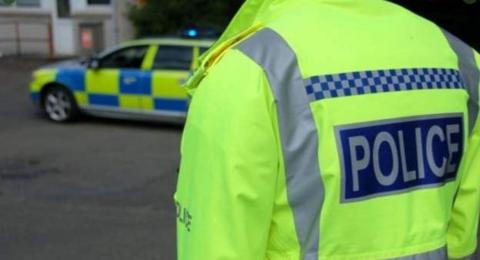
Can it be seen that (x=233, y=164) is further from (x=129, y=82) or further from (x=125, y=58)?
(x=125, y=58)

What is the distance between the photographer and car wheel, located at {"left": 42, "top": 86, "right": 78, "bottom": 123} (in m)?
10.1

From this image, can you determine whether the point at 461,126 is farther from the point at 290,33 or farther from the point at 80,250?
the point at 80,250

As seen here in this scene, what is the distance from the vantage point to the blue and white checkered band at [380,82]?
4.29ft

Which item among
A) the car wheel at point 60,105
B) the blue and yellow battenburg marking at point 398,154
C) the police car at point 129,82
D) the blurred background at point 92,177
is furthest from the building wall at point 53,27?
the blue and yellow battenburg marking at point 398,154

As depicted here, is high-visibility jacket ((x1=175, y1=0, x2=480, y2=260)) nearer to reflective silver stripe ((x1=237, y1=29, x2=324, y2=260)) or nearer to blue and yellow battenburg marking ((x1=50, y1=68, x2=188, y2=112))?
reflective silver stripe ((x1=237, y1=29, x2=324, y2=260))

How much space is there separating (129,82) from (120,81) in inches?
6.0

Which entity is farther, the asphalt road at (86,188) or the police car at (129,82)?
the police car at (129,82)

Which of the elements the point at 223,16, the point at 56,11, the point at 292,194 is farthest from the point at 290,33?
the point at 56,11

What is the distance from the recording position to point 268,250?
1.32 m

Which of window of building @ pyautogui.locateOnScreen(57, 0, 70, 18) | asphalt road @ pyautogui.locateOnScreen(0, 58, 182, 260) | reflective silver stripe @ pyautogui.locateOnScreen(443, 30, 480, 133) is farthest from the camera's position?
window of building @ pyautogui.locateOnScreen(57, 0, 70, 18)

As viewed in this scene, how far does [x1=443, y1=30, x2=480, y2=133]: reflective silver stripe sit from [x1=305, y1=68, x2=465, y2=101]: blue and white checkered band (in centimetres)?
3

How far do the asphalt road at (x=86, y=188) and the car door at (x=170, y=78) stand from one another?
349 mm

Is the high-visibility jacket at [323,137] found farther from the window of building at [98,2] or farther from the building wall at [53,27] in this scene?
the window of building at [98,2]

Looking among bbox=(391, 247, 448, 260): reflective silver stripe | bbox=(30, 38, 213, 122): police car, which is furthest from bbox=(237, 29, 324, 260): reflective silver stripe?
bbox=(30, 38, 213, 122): police car
